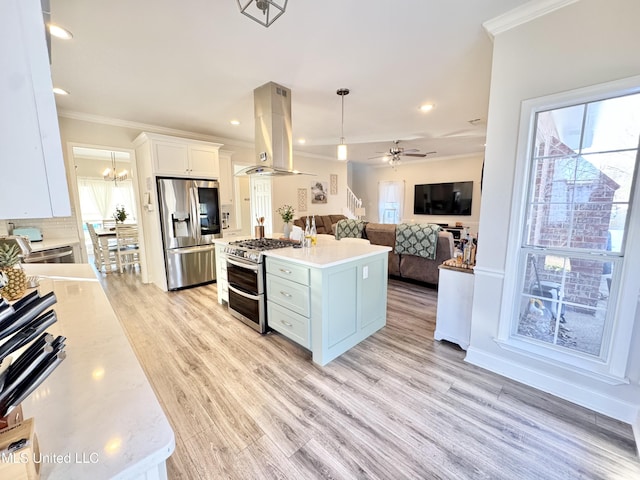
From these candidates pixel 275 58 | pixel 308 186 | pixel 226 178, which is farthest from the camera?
pixel 308 186

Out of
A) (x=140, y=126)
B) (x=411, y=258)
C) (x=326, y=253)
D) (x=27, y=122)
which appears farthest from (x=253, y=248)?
(x=140, y=126)

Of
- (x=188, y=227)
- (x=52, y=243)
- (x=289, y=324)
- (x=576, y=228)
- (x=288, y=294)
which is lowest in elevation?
(x=289, y=324)

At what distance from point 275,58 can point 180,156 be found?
2465 millimetres

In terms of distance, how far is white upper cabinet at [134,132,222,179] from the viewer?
3805 mm

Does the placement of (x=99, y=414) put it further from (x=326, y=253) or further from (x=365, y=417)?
(x=326, y=253)

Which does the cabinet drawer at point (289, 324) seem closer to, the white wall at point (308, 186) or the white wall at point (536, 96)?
the white wall at point (536, 96)

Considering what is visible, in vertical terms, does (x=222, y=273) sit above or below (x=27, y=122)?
below

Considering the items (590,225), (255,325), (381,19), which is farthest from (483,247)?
(255,325)

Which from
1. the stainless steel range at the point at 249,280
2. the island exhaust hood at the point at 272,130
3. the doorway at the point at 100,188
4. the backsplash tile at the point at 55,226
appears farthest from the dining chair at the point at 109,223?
the island exhaust hood at the point at 272,130

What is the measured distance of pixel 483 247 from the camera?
83.8 inches

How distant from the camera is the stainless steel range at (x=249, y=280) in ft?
8.70

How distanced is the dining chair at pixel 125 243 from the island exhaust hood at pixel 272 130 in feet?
11.8

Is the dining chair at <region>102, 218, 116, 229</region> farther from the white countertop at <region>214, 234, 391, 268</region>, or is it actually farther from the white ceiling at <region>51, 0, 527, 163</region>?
the white countertop at <region>214, 234, 391, 268</region>

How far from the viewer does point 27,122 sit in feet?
1.56
